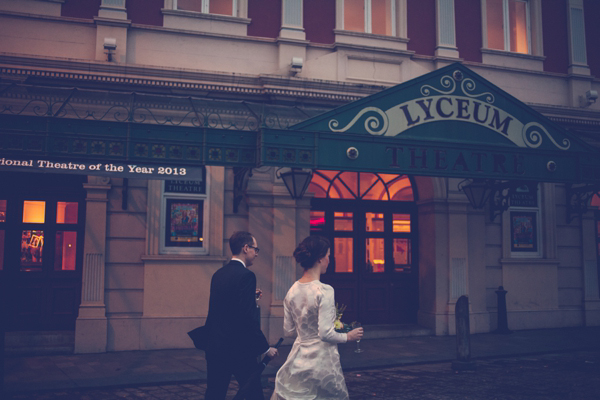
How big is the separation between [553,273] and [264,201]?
7.04m

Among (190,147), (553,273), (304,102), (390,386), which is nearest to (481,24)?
(304,102)

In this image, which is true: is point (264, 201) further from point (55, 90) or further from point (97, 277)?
point (55, 90)

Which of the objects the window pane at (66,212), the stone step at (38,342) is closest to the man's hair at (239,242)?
the stone step at (38,342)

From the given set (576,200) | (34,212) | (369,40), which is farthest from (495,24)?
(34,212)

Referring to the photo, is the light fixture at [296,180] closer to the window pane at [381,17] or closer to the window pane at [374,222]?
the window pane at [374,222]

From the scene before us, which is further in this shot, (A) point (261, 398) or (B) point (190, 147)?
(B) point (190, 147)

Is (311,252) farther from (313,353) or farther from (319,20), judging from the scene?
(319,20)

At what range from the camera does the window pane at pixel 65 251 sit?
1050cm

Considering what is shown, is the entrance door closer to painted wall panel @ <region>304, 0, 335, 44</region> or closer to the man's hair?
painted wall panel @ <region>304, 0, 335, 44</region>

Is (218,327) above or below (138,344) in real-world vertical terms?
above

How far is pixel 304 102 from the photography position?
1129 cm

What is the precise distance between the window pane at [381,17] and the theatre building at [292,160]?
0.06 m

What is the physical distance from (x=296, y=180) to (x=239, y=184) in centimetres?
115

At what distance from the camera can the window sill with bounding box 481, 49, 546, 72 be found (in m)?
13.0
